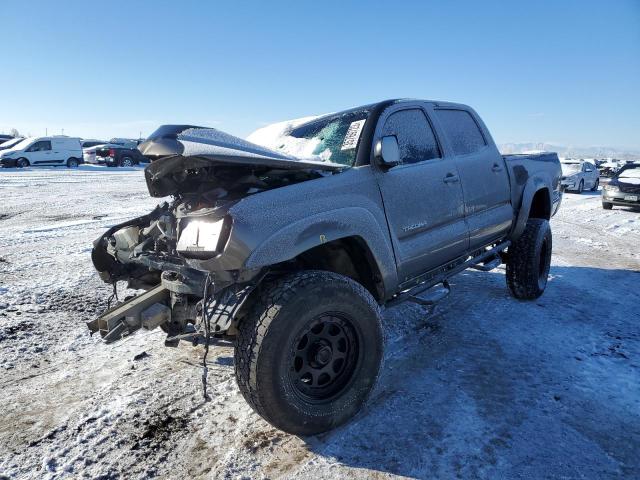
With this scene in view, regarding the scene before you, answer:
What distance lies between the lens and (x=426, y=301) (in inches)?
139

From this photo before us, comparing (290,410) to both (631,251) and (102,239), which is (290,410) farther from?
(631,251)

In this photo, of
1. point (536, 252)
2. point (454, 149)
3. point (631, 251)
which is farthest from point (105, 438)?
point (631, 251)

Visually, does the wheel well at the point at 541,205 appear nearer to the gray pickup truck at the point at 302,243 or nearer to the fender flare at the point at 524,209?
the fender flare at the point at 524,209

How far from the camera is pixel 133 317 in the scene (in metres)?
2.61

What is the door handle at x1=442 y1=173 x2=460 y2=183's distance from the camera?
147 inches

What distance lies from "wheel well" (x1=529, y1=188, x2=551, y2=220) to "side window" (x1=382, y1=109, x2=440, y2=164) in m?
2.31

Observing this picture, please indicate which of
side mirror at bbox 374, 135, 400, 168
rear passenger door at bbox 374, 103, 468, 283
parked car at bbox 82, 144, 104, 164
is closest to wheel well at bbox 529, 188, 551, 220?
rear passenger door at bbox 374, 103, 468, 283

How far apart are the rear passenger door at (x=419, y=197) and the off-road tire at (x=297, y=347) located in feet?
2.38

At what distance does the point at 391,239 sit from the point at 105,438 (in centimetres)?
214

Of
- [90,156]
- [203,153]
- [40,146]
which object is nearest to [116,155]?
[90,156]

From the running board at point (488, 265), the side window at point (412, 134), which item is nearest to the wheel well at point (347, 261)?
the side window at point (412, 134)

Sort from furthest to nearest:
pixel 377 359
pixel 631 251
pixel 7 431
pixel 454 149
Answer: pixel 631 251 < pixel 454 149 < pixel 377 359 < pixel 7 431

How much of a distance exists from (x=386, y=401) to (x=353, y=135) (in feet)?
6.30

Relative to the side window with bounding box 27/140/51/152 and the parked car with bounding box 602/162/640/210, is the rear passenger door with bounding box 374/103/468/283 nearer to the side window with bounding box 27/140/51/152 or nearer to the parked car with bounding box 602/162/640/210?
the parked car with bounding box 602/162/640/210
